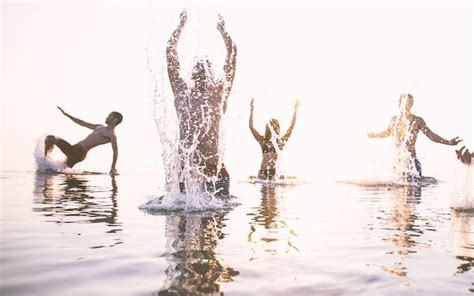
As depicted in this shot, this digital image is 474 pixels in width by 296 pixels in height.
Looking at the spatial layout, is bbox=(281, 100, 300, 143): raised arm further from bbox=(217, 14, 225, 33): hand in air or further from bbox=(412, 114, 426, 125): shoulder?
bbox=(217, 14, 225, 33): hand in air

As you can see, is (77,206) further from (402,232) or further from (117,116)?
(117,116)

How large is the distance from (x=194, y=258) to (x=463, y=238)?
3.00 meters

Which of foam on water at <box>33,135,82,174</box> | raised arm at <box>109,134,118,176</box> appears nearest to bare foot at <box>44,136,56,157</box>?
foam on water at <box>33,135,82,174</box>

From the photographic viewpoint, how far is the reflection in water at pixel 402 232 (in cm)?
347

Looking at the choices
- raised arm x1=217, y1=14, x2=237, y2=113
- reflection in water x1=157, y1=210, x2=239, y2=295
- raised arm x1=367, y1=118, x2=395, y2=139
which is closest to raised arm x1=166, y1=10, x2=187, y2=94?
raised arm x1=217, y1=14, x2=237, y2=113

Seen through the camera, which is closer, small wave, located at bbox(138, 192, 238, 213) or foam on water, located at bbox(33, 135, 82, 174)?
small wave, located at bbox(138, 192, 238, 213)

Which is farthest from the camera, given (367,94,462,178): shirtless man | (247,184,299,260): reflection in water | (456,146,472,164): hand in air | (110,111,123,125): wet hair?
(110,111,123,125): wet hair

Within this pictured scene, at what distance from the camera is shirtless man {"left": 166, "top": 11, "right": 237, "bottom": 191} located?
7.22m

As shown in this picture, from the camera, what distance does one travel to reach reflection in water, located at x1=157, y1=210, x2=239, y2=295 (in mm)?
2641

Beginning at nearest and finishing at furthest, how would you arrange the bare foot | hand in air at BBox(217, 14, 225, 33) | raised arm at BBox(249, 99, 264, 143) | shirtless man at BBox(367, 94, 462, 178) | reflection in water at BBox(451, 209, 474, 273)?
1. reflection in water at BBox(451, 209, 474, 273)
2. hand in air at BBox(217, 14, 225, 33)
3. raised arm at BBox(249, 99, 264, 143)
4. the bare foot
5. shirtless man at BBox(367, 94, 462, 178)

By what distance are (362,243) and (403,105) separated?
1058cm

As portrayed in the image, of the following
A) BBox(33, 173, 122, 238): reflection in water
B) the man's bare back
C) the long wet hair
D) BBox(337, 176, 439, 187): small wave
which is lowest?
BBox(33, 173, 122, 238): reflection in water

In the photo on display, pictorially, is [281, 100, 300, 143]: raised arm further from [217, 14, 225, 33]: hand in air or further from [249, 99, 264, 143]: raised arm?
[217, 14, 225, 33]: hand in air

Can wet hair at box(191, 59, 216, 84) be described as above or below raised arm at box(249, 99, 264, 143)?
above
